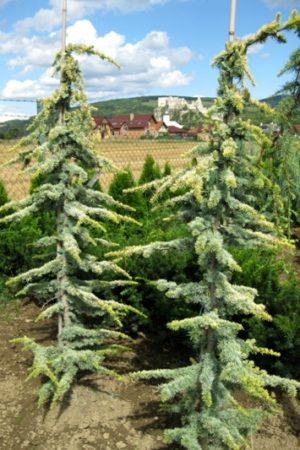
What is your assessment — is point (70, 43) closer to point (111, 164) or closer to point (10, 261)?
point (111, 164)

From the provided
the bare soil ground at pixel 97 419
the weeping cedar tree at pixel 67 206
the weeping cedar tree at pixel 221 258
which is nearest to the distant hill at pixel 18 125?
the weeping cedar tree at pixel 67 206

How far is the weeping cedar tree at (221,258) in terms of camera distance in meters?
2.89

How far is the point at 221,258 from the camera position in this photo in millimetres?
3018

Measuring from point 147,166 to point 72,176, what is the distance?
648 cm

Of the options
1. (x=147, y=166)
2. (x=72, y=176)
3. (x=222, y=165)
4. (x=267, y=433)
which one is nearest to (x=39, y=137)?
(x=72, y=176)

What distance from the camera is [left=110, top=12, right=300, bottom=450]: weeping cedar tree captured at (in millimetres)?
2887

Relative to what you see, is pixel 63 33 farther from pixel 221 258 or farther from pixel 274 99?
pixel 221 258

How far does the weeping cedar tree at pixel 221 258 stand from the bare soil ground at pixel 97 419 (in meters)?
0.42

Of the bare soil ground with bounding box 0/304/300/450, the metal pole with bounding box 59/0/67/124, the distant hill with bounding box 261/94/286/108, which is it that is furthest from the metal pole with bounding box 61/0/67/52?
A: the bare soil ground with bounding box 0/304/300/450

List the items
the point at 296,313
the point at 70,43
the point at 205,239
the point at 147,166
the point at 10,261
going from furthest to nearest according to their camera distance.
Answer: the point at 147,166
the point at 10,261
the point at 296,313
the point at 70,43
the point at 205,239

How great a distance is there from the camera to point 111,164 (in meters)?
4.06

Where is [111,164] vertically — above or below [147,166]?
above

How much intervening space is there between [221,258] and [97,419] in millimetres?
1862

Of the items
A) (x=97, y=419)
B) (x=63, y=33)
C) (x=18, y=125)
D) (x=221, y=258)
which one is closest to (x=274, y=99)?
(x=221, y=258)
